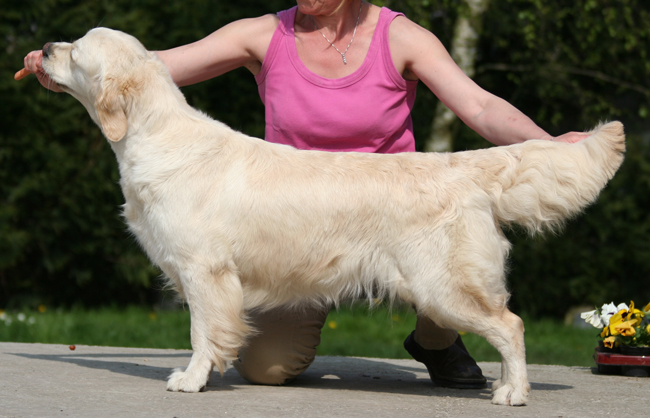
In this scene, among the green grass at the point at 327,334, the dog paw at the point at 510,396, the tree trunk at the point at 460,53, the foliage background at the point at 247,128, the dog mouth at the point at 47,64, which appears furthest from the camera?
the tree trunk at the point at 460,53

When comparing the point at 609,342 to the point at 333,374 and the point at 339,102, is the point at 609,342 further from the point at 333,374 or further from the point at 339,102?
the point at 339,102

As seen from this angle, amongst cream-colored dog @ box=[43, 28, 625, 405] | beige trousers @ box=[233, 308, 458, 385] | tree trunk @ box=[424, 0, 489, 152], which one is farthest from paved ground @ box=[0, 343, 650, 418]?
tree trunk @ box=[424, 0, 489, 152]

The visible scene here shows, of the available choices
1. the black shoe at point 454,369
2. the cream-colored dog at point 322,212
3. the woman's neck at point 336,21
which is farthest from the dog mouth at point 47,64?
the black shoe at point 454,369

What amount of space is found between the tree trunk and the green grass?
5.83ft

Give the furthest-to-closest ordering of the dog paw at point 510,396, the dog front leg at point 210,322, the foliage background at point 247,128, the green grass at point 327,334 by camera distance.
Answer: the foliage background at point 247,128
the green grass at point 327,334
the dog front leg at point 210,322
the dog paw at point 510,396

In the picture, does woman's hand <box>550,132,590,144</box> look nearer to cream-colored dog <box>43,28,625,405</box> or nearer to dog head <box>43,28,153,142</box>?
cream-colored dog <box>43,28,625,405</box>

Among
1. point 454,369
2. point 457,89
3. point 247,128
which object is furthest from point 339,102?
point 247,128

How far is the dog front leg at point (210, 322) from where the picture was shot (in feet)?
10.3

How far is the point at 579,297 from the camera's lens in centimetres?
788

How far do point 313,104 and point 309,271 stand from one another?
983mm

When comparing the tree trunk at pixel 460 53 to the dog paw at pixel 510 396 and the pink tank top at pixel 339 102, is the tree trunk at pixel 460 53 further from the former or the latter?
the dog paw at pixel 510 396

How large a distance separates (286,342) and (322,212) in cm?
90

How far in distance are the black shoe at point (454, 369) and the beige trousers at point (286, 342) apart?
0.04 meters

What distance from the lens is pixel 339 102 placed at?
3.78m
